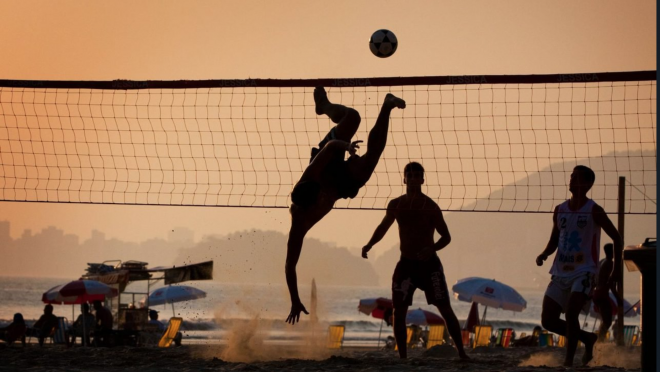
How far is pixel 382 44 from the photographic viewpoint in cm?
1137

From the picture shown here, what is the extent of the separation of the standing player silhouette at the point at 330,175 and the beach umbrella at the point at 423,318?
17497 mm

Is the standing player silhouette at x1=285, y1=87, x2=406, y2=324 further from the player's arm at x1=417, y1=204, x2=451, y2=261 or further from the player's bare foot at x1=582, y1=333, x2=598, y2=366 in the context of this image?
the player's bare foot at x1=582, y1=333, x2=598, y2=366

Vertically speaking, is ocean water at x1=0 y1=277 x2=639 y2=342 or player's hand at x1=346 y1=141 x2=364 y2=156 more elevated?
player's hand at x1=346 y1=141 x2=364 y2=156

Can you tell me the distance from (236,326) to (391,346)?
42.7 feet

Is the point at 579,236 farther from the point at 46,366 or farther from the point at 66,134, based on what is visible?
the point at 66,134

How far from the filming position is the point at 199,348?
11.4 meters

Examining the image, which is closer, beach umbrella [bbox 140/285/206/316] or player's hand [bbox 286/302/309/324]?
player's hand [bbox 286/302/309/324]

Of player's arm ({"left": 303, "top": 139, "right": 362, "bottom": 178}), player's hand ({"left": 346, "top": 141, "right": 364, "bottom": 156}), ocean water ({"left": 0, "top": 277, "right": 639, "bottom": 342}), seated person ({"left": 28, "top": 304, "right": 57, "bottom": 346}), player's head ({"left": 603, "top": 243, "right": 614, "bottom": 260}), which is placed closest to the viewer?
player's hand ({"left": 346, "top": 141, "right": 364, "bottom": 156})

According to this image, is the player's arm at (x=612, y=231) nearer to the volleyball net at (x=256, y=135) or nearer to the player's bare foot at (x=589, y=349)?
the player's bare foot at (x=589, y=349)

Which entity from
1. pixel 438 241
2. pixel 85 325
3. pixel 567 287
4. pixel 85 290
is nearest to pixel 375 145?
→ pixel 438 241

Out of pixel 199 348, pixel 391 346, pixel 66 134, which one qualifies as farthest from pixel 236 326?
pixel 66 134

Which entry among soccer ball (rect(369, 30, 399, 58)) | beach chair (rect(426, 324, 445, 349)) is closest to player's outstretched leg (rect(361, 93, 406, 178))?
soccer ball (rect(369, 30, 399, 58))

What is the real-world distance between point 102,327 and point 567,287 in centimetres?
1098

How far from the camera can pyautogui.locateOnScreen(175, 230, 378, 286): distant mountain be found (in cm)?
6216
